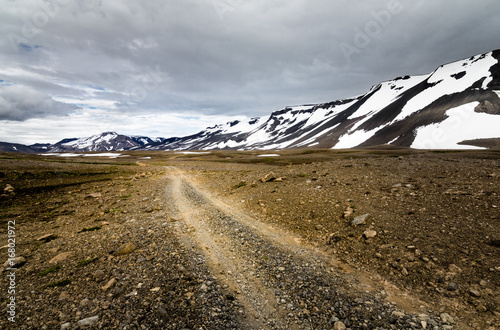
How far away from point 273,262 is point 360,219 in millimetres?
5446

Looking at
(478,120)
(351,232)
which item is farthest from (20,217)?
(478,120)

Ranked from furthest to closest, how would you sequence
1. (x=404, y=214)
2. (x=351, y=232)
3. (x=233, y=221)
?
(x=233, y=221) → (x=404, y=214) → (x=351, y=232)

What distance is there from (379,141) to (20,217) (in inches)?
7687

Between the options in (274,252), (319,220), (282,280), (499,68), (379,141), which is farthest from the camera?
(379,141)

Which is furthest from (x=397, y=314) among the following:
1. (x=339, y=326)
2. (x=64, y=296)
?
(x=64, y=296)

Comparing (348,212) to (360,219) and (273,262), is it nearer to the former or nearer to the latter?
(360,219)

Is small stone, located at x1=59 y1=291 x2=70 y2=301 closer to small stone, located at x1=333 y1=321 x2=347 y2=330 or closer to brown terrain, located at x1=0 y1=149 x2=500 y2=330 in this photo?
brown terrain, located at x1=0 y1=149 x2=500 y2=330

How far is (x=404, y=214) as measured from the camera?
11258mm

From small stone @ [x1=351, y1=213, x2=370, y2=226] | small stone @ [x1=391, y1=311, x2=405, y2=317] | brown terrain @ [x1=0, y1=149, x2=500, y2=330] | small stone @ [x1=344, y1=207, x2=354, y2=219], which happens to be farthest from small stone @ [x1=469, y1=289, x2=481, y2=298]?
Answer: small stone @ [x1=344, y1=207, x2=354, y2=219]

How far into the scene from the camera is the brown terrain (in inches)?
227

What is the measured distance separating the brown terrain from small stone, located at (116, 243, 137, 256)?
55 mm

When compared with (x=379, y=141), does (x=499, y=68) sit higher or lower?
higher

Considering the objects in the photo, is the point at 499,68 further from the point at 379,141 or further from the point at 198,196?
the point at 198,196

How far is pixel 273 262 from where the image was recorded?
8555mm
